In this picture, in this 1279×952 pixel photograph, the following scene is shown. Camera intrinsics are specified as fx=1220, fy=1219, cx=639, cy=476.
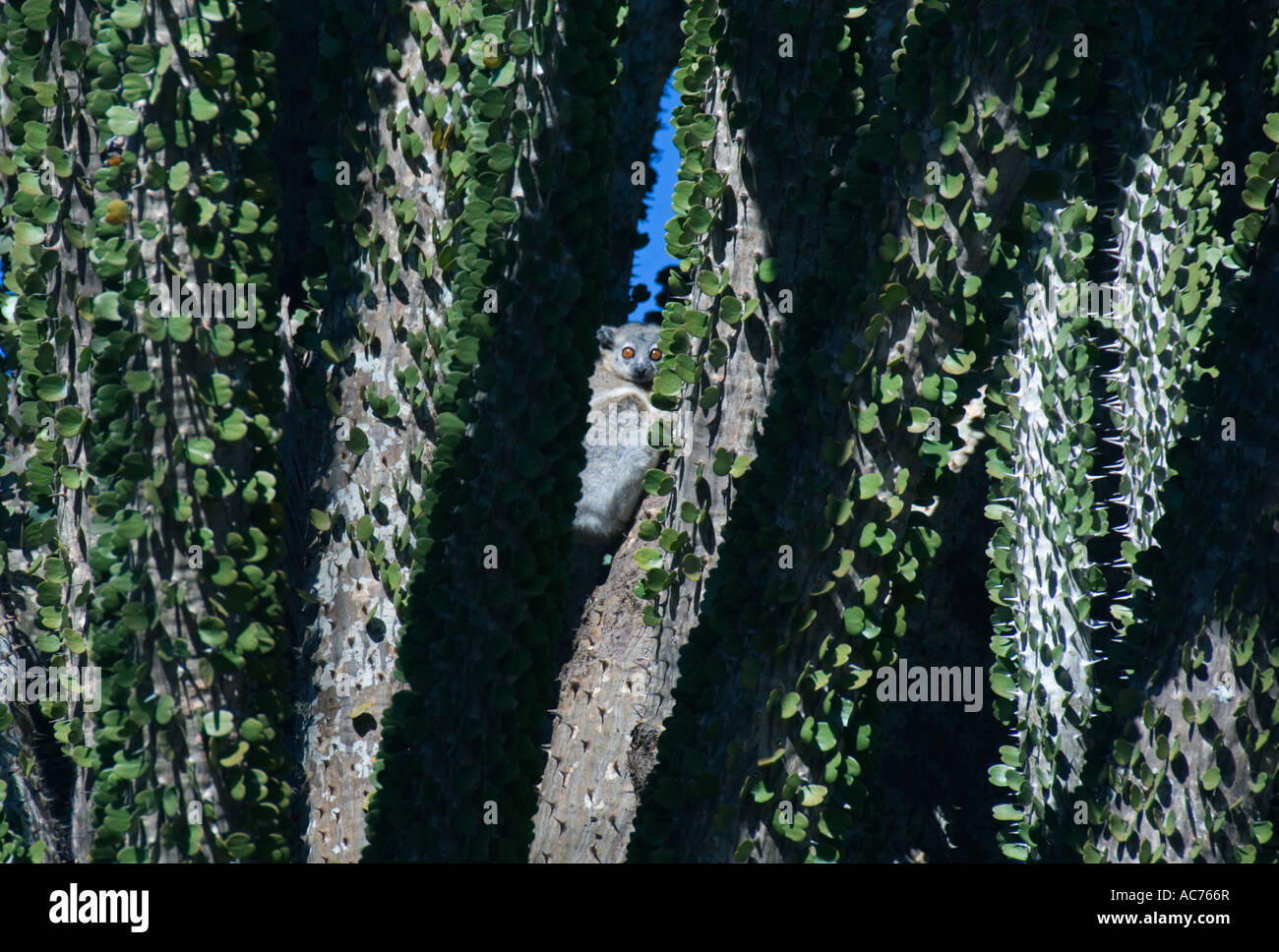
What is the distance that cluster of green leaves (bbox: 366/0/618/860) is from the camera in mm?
3701

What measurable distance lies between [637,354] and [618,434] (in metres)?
0.41

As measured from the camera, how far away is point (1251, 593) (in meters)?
3.53

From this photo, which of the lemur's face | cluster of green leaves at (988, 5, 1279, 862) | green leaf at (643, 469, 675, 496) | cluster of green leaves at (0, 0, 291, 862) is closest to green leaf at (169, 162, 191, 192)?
cluster of green leaves at (0, 0, 291, 862)

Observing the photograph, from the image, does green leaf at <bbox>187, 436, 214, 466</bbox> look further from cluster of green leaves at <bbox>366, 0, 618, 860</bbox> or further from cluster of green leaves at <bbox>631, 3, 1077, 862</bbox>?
cluster of green leaves at <bbox>631, 3, 1077, 862</bbox>

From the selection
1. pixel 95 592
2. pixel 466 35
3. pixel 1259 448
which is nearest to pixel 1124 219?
pixel 1259 448

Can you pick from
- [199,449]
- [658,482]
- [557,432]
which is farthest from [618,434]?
[199,449]

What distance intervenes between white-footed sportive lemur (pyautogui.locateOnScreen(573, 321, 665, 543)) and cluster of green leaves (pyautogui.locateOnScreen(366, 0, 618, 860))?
2083 millimetres

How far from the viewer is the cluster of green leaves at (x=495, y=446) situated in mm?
3701

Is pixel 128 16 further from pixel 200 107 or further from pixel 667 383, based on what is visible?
pixel 667 383

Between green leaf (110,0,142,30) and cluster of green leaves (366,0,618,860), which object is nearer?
green leaf (110,0,142,30)

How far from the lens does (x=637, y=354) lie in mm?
6023

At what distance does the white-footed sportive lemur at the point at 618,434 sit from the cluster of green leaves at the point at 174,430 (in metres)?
2.42

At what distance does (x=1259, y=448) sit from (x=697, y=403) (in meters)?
1.75

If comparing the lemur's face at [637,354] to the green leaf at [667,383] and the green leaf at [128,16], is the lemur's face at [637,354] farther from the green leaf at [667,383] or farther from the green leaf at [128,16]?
the green leaf at [128,16]
